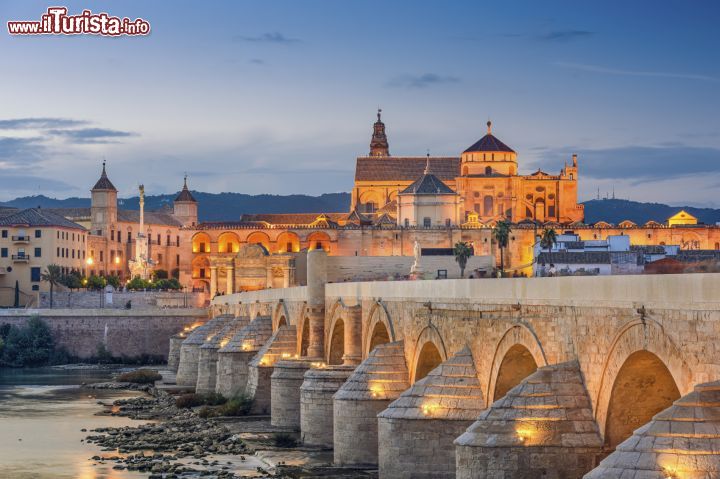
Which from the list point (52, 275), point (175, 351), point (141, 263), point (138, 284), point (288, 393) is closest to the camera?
point (288, 393)

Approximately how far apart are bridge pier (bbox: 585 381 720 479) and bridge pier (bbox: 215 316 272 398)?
33.9m

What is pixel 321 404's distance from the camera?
33.2 m

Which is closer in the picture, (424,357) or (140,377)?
(424,357)

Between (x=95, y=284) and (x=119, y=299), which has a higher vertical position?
(x=95, y=284)

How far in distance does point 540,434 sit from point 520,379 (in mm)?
4128

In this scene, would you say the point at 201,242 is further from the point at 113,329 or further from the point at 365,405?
the point at 365,405

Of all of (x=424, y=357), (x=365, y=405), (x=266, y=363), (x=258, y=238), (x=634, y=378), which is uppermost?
(x=258, y=238)

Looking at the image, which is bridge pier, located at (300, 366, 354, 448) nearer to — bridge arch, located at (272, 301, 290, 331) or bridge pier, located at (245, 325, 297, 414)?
bridge pier, located at (245, 325, 297, 414)

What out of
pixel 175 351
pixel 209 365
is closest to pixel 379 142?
pixel 175 351

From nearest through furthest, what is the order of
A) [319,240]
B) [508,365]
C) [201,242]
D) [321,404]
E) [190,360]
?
[508,365] → [321,404] → [190,360] → [319,240] → [201,242]

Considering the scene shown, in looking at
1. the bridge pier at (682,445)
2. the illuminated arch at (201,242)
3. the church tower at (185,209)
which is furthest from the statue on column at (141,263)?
the bridge pier at (682,445)

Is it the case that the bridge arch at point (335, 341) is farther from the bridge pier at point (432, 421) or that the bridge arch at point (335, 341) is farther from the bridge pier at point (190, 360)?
the bridge pier at point (190, 360)

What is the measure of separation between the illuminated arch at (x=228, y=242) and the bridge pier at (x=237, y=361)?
73910 mm

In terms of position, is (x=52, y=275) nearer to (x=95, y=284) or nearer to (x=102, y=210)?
(x=95, y=284)
